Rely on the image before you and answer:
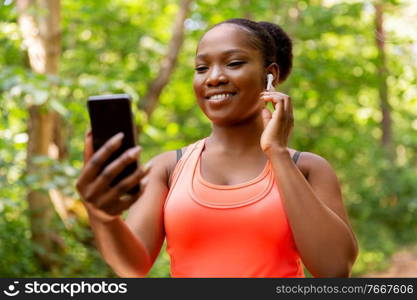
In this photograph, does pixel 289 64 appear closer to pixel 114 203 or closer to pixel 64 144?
pixel 114 203

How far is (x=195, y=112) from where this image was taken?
1138cm

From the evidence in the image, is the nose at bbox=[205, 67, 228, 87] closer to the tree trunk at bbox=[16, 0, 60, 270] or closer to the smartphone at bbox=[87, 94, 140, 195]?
the smartphone at bbox=[87, 94, 140, 195]

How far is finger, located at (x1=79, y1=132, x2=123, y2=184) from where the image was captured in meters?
1.27

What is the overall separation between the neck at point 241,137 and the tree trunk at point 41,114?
340 centimetres

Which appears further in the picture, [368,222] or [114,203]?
[368,222]

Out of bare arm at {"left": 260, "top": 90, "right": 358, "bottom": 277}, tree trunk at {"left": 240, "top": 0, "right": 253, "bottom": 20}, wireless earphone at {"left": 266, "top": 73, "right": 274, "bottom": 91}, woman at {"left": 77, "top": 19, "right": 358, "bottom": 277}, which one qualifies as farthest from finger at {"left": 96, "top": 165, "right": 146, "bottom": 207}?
tree trunk at {"left": 240, "top": 0, "right": 253, "bottom": 20}

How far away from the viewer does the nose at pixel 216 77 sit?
6.58 feet

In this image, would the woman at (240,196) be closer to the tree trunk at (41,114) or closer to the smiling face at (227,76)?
the smiling face at (227,76)

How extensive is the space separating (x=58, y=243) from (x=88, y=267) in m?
0.52

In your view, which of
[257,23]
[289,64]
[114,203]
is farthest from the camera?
[289,64]

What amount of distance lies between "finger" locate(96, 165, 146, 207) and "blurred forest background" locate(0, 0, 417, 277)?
9.45ft

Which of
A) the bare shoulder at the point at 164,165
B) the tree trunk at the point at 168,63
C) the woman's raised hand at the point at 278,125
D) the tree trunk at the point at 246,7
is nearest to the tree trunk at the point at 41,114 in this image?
the tree trunk at the point at 168,63

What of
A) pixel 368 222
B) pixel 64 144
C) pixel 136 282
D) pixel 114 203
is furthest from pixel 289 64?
pixel 368 222

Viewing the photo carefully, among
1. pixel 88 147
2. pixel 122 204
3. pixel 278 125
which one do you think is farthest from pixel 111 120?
pixel 278 125
